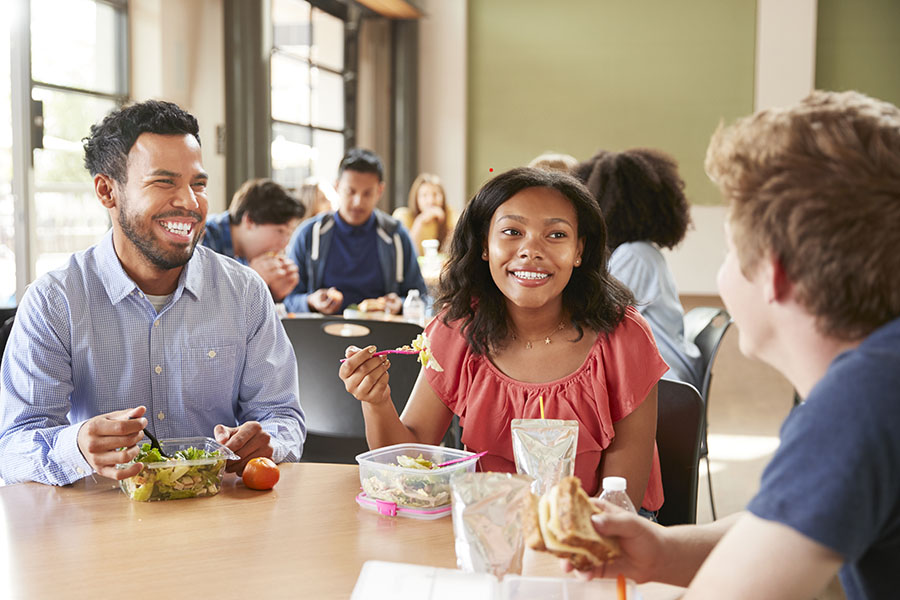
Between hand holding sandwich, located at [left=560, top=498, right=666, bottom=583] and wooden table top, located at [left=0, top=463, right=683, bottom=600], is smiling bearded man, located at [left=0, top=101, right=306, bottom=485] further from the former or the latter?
hand holding sandwich, located at [left=560, top=498, right=666, bottom=583]

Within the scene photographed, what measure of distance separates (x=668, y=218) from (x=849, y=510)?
2.46 m

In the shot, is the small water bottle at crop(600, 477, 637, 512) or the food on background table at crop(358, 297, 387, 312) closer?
the small water bottle at crop(600, 477, 637, 512)

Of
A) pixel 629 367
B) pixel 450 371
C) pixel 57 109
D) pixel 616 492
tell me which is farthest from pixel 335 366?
pixel 57 109

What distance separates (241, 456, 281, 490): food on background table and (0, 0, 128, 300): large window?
358 cm

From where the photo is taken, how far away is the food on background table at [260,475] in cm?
152

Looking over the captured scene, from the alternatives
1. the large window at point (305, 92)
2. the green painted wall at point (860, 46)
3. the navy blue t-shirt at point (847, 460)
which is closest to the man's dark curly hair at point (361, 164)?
the large window at point (305, 92)

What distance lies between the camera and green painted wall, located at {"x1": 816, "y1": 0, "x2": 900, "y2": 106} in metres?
9.03

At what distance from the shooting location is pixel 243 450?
164cm

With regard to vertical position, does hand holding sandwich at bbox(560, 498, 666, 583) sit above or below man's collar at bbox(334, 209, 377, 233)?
below

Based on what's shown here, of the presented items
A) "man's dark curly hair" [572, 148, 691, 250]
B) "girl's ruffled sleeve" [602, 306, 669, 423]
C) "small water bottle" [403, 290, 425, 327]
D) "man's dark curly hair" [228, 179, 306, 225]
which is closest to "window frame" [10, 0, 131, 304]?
"man's dark curly hair" [228, 179, 306, 225]

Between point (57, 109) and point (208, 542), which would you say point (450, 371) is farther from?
point (57, 109)

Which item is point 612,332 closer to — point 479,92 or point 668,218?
point 668,218

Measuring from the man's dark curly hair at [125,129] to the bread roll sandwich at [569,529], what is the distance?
4.02ft

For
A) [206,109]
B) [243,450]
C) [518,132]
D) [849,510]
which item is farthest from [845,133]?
[518,132]
